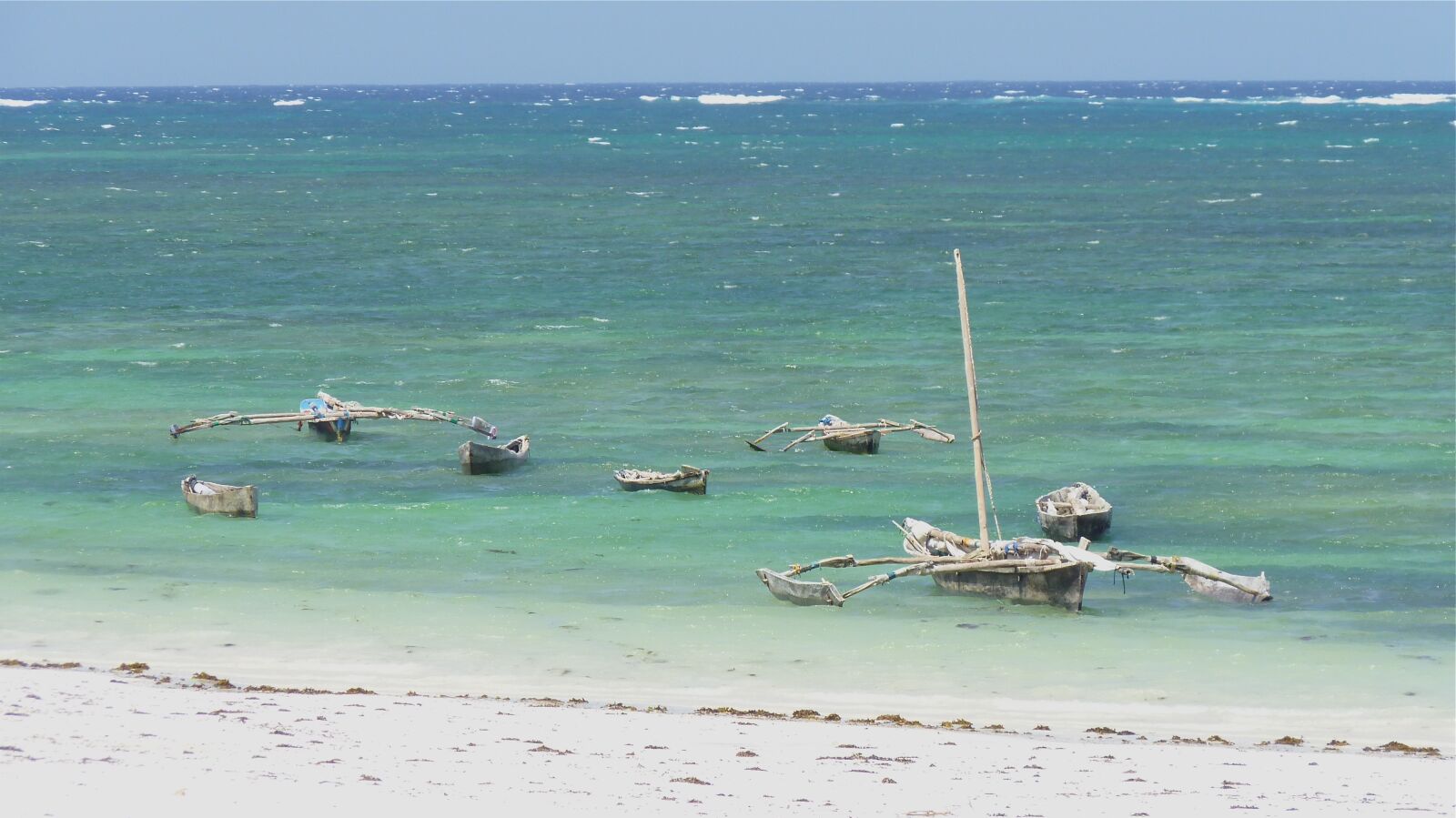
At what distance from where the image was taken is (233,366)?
49500mm

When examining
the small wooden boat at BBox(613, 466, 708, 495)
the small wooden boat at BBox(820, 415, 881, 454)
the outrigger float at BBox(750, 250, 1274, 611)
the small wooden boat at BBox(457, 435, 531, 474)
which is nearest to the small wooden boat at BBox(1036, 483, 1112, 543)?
the outrigger float at BBox(750, 250, 1274, 611)

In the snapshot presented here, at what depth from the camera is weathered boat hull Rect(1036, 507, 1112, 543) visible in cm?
3077

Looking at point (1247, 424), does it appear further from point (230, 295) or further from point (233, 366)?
point (230, 295)

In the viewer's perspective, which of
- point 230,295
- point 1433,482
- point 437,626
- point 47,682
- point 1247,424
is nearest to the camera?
point 47,682

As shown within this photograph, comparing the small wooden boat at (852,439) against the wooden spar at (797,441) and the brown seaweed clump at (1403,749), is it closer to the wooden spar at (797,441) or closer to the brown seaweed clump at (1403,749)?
the wooden spar at (797,441)

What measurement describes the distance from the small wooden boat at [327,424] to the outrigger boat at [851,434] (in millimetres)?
9156

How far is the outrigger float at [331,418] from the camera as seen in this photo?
38.3 m

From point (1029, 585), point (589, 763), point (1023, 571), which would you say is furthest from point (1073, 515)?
point (589, 763)

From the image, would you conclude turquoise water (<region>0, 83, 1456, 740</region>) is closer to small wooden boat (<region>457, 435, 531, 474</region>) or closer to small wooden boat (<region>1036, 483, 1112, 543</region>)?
small wooden boat (<region>457, 435, 531, 474</region>)

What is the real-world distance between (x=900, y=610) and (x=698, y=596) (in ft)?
10.5

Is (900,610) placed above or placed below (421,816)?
below

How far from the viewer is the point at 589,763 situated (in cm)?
1741

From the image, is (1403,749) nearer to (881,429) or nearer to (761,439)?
(881,429)

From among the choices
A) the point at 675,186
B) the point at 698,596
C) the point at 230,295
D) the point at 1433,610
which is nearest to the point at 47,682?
the point at 698,596
